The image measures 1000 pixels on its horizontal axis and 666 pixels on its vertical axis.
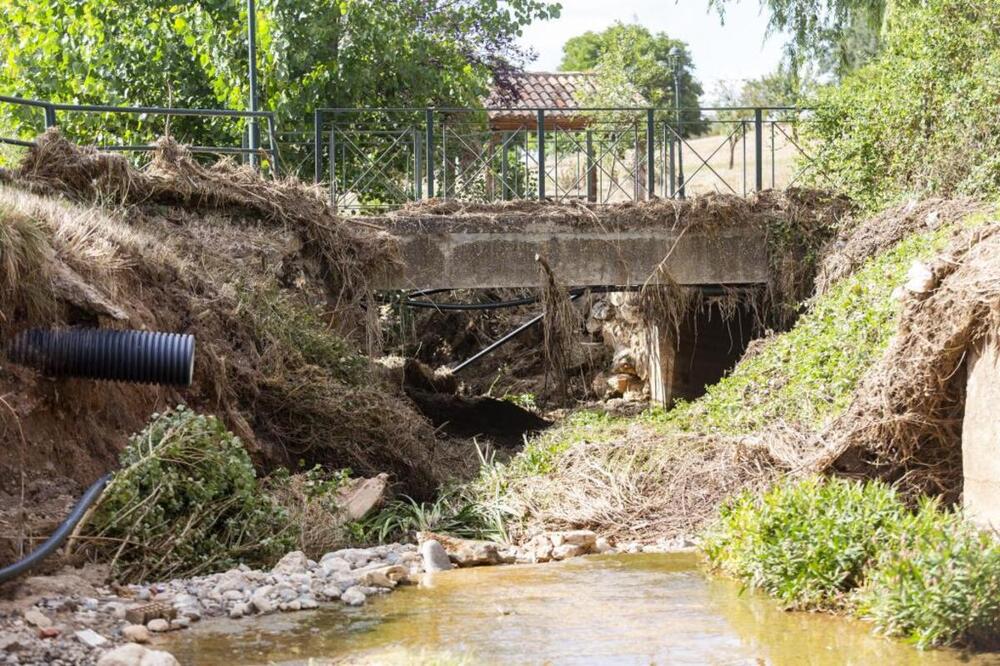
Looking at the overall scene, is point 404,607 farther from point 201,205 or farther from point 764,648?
point 201,205

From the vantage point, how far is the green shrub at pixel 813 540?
7.55 metres

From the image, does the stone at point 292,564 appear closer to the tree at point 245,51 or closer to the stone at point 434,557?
the stone at point 434,557

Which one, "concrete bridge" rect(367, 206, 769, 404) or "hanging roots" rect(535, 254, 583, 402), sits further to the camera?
"hanging roots" rect(535, 254, 583, 402)

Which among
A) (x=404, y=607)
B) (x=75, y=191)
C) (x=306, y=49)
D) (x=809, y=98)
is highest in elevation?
(x=306, y=49)

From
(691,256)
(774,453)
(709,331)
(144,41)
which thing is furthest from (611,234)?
(144,41)

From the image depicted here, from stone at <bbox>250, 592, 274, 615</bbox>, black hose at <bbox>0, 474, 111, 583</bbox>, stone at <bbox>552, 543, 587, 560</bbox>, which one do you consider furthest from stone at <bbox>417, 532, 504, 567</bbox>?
black hose at <bbox>0, 474, 111, 583</bbox>

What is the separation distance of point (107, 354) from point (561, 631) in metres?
3.74

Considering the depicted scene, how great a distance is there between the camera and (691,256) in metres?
15.3

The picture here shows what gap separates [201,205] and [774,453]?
21.0ft

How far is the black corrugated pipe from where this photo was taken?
8.77 metres

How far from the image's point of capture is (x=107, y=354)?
8867mm

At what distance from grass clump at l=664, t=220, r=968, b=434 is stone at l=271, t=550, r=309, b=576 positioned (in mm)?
4291

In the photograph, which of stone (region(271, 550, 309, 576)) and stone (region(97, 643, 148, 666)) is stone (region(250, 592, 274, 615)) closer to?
stone (region(271, 550, 309, 576))

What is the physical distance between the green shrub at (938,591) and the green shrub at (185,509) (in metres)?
4.05
